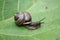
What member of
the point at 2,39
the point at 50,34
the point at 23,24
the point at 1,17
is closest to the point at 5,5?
the point at 1,17

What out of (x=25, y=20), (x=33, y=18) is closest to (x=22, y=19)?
(x=25, y=20)

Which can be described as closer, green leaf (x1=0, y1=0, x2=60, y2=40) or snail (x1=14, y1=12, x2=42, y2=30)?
green leaf (x1=0, y1=0, x2=60, y2=40)

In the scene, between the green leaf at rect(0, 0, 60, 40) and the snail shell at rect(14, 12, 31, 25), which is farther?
the snail shell at rect(14, 12, 31, 25)

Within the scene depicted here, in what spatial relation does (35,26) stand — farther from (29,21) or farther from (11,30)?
(11,30)

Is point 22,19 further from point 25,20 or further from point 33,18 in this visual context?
point 33,18
